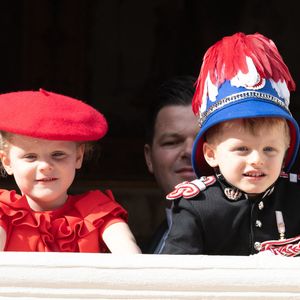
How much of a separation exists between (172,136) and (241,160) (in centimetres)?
50

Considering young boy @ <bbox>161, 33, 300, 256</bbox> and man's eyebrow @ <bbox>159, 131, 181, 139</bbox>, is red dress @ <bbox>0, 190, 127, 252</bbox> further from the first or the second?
man's eyebrow @ <bbox>159, 131, 181, 139</bbox>

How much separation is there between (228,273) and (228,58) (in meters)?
0.55

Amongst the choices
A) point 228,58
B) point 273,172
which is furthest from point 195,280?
point 228,58

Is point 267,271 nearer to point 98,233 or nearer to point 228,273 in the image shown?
point 228,273

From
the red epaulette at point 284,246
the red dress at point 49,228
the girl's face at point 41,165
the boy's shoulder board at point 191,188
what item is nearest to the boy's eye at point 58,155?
the girl's face at point 41,165

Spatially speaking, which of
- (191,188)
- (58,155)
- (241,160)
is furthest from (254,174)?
(58,155)

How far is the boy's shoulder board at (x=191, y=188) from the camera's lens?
6.63 feet

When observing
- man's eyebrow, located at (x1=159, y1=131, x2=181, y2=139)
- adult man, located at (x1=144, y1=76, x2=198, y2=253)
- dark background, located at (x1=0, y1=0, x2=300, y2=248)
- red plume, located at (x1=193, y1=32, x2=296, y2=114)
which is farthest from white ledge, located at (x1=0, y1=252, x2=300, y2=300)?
dark background, located at (x1=0, y1=0, x2=300, y2=248)

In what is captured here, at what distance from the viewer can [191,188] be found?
6.69ft

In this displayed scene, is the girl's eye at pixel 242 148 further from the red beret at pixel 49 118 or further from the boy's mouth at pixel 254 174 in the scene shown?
the red beret at pixel 49 118

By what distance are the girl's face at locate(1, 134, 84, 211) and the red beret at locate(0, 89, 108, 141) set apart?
0.04 metres

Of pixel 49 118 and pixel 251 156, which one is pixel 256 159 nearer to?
pixel 251 156

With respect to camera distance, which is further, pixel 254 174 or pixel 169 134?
pixel 169 134

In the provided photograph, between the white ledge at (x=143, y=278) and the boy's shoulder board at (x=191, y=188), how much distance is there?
36 centimetres
